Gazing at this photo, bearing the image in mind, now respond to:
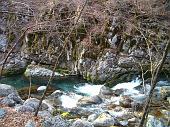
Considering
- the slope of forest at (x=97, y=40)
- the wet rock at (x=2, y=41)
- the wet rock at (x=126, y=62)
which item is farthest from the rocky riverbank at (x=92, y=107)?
the wet rock at (x=2, y=41)

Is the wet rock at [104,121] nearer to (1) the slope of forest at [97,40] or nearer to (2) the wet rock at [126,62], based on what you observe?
(1) the slope of forest at [97,40]

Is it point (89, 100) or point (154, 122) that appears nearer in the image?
point (154, 122)

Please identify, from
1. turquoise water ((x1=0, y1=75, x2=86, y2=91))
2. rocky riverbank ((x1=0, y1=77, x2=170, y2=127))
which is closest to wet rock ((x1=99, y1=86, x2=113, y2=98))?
rocky riverbank ((x1=0, y1=77, x2=170, y2=127))

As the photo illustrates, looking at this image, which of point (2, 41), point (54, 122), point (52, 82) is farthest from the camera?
point (2, 41)

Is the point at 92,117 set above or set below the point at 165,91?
above

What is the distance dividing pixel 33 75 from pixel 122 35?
13.4 feet

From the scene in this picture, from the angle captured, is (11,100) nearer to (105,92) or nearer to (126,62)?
(105,92)

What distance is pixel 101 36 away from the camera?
1620 cm

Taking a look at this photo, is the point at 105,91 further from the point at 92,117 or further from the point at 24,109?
the point at 24,109

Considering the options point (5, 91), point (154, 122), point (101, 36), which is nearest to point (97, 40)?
point (101, 36)

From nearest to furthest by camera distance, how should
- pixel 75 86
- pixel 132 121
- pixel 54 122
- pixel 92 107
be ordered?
pixel 54 122 < pixel 132 121 < pixel 92 107 < pixel 75 86

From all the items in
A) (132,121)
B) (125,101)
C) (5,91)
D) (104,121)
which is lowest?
(125,101)

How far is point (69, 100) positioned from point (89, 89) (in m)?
1.80

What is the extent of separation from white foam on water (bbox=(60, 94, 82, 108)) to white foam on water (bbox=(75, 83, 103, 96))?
699 mm
